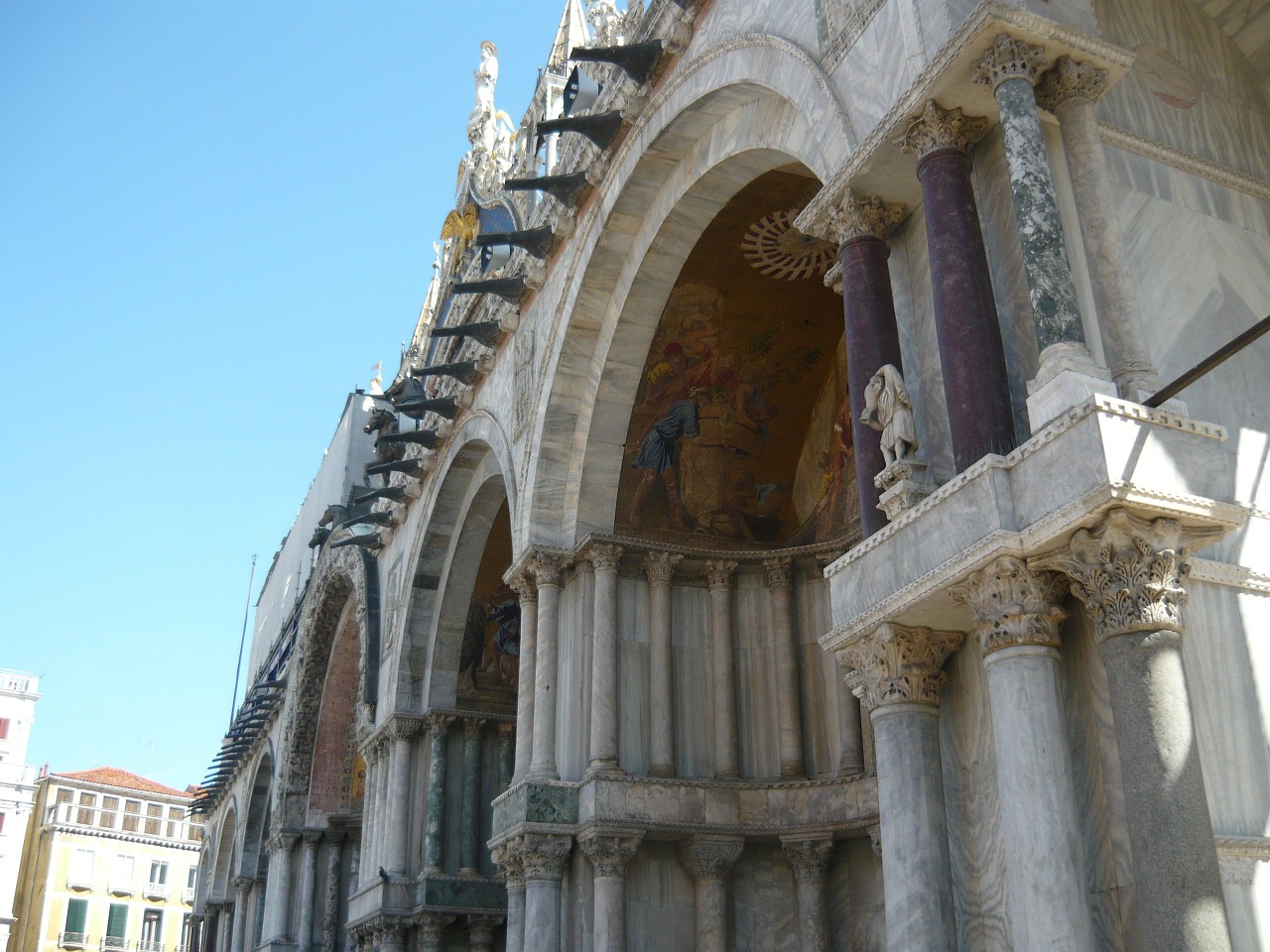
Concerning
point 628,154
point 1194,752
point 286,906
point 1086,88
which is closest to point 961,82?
point 1086,88

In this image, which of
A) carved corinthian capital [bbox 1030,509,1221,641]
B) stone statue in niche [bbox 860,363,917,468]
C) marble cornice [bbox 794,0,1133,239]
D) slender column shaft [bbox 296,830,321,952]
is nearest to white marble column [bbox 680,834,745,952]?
stone statue in niche [bbox 860,363,917,468]

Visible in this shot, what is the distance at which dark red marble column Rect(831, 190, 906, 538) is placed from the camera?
294 inches

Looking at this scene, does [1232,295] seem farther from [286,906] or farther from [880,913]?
[286,906]

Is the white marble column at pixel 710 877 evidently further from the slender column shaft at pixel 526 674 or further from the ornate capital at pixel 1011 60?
the ornate capital at pixel 1011 60

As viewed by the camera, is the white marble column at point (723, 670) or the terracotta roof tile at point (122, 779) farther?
the terracotta roof tile at point (122, 779)

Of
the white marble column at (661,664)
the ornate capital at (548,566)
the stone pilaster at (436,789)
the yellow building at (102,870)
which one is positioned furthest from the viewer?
the yellow building at (102,870)

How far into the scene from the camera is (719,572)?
1296 centimetres

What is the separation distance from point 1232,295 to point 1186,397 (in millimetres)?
1039

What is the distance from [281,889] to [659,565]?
13.9 metres

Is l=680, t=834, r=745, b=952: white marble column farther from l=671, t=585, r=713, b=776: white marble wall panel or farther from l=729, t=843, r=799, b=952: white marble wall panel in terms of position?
l=671, t=585, r=713, b=776: white marble wall panel

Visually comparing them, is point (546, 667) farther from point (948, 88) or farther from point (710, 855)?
point (948, 88)

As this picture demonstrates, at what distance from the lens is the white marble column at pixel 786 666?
1217 cm

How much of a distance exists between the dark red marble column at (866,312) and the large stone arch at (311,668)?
15.4m

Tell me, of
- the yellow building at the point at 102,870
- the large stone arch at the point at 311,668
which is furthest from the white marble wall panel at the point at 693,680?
the yellow building at the point at 102,870
